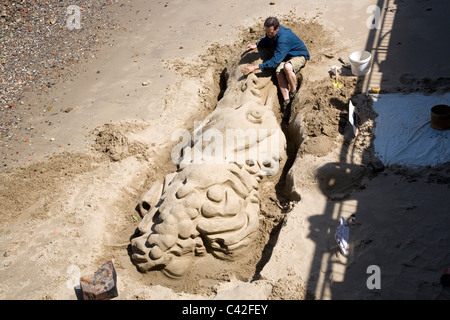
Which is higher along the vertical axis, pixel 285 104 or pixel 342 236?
pixel 285 104

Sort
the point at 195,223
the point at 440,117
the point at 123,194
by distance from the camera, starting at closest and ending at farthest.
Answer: the point at 195,223, the point at 440,117, the point at 123,194

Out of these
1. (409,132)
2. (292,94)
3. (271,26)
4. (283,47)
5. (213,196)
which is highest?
(271,26)

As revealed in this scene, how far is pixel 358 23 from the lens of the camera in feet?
27.1

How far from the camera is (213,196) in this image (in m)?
4.79

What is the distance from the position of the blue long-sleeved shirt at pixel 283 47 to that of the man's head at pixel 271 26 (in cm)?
9

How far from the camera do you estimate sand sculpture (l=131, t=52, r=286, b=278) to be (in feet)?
15.5

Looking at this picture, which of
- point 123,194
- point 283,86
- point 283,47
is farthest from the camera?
point 283,86

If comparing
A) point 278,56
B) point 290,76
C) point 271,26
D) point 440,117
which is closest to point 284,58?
point 278,56

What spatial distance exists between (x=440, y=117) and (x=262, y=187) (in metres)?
2.57

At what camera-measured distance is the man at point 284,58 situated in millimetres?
6617

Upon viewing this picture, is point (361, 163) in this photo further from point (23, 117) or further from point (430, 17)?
point (23, 117)

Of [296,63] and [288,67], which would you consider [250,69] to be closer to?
[288,67]

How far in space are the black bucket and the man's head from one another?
8.86 ft

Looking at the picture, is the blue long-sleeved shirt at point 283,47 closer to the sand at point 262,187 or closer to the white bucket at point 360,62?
the sand at point 262,187
